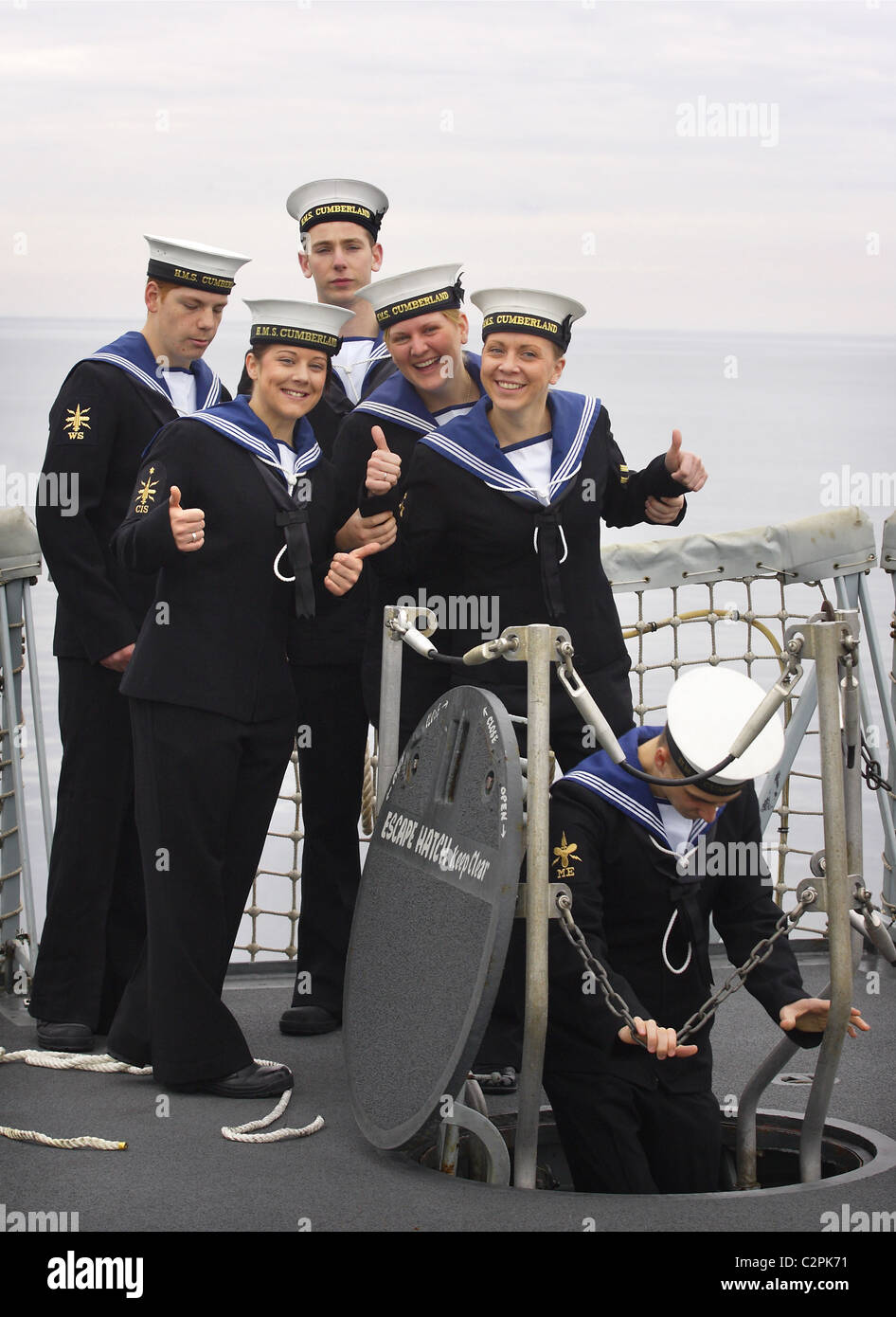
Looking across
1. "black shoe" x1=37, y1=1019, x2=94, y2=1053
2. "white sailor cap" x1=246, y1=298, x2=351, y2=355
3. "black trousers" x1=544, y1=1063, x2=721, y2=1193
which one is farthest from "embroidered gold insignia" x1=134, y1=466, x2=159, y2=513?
"black trousers" x1=544, y1=1063, x2=721, y2=1193

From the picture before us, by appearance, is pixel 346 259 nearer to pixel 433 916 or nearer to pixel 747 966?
pixel 433 916

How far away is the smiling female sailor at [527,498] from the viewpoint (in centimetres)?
384

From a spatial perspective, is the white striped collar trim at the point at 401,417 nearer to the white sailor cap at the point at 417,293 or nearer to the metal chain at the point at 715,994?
the white sailor cap at the point at 417,293

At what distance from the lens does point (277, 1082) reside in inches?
154

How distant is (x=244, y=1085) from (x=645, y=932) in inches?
36.1

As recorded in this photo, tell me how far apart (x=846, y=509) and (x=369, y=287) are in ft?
5.44

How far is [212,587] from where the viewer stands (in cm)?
386

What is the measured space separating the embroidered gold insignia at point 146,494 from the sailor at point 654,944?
0.98 m

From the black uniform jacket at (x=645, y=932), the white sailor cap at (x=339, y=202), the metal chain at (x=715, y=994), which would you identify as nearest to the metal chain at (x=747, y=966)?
the metal chain at (x=715, y=994)

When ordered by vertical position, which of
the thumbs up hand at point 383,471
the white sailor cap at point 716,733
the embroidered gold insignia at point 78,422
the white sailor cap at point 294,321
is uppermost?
the white sailor cap at point 294,321

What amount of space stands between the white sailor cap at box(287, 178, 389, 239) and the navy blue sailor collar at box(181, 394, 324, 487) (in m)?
0.83

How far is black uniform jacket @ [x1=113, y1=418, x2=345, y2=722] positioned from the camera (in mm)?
3836
